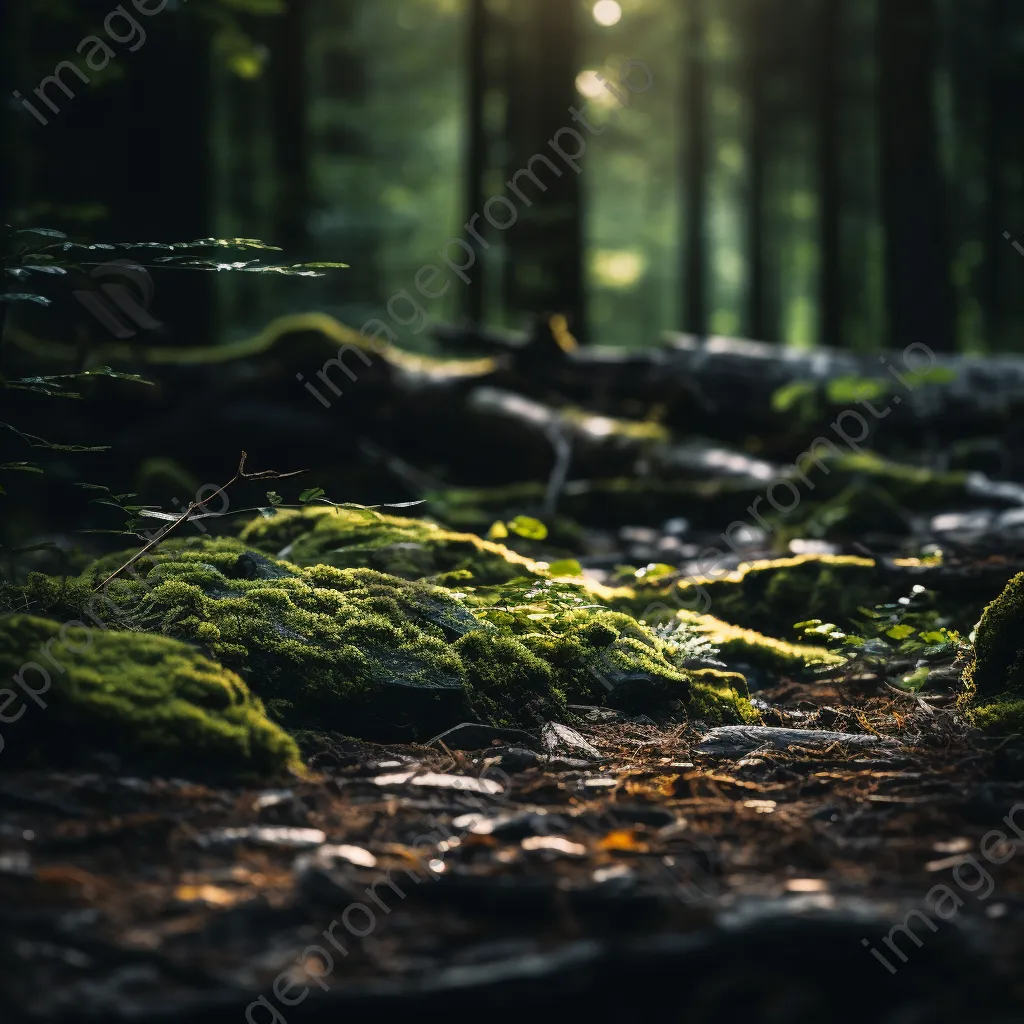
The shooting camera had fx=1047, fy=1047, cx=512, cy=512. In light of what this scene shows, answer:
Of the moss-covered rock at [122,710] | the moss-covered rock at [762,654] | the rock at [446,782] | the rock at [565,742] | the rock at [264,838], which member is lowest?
the moss-covered rock at [762,654]

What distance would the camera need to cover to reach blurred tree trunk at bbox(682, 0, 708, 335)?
2275cm

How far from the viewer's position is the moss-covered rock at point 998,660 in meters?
3.60

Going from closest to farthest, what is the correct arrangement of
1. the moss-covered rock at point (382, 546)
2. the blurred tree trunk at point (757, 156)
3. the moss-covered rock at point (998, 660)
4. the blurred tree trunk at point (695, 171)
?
the moss-covered rock at point (998, 660) < the moss-covered rock at point (382, 546) < the blurred tree trunk at point (695, 171) < the blurred tree trunk at point (757, 156)

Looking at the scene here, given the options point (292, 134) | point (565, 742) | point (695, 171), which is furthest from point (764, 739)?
point (695, 171)

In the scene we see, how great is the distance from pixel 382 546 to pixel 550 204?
8.59 metres

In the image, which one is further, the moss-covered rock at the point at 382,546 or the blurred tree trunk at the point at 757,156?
the blurred tree trunk at the point at 757,156

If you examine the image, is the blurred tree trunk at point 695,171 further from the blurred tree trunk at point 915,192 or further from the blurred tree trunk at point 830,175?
the blurred tree trunk at point 915,192

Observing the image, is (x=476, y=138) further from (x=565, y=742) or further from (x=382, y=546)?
(x=565, y=742)

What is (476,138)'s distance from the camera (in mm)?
18516

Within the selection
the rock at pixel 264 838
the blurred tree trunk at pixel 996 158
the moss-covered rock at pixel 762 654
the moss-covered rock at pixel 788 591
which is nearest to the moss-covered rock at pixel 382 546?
the moss-covered rock at pixel 762 654

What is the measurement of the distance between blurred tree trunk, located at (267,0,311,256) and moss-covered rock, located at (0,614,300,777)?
605 inches

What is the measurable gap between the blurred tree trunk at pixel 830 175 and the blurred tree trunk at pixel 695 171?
3.43 meters

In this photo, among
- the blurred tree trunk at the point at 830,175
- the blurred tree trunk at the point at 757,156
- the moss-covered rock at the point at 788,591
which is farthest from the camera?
the blurred tree trunk at the point at 757,156

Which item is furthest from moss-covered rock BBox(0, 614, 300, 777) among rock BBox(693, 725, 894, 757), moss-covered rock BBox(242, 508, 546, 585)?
moss-covered rock BBox(242, 508, 546, 585)
